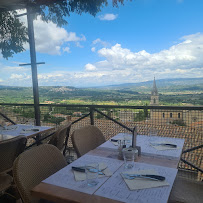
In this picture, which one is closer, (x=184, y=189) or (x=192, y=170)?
(x=184, y=189)

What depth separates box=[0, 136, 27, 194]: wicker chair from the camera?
196cm

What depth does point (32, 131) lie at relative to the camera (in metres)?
3.00

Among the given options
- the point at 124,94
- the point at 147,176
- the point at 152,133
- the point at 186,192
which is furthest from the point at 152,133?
the point at 124,94

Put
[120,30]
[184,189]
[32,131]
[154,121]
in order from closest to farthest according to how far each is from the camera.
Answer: [184,189]
[32,131]
[154,121]
[120,30]

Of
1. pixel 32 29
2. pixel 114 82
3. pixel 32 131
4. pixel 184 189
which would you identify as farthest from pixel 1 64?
pixel 184 189

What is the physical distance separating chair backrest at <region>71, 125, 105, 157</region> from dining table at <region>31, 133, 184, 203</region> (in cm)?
46

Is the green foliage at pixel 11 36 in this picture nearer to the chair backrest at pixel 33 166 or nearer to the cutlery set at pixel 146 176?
the chair backrest at pixel 33 166

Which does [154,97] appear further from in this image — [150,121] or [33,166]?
[33,166]

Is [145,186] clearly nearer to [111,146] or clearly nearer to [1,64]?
[111,146]

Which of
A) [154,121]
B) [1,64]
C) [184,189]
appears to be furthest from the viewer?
[1,64]

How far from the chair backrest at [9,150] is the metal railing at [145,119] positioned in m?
1.22

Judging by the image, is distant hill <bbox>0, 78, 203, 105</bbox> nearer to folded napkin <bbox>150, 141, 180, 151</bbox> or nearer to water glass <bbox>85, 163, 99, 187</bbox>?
folded napkin <bbox>150, 141, 180, 151</bbox>

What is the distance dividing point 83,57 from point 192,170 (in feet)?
28.5

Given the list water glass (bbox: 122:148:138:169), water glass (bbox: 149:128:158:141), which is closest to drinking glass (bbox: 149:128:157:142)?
water glass (bbox: 149:128:158:141)
